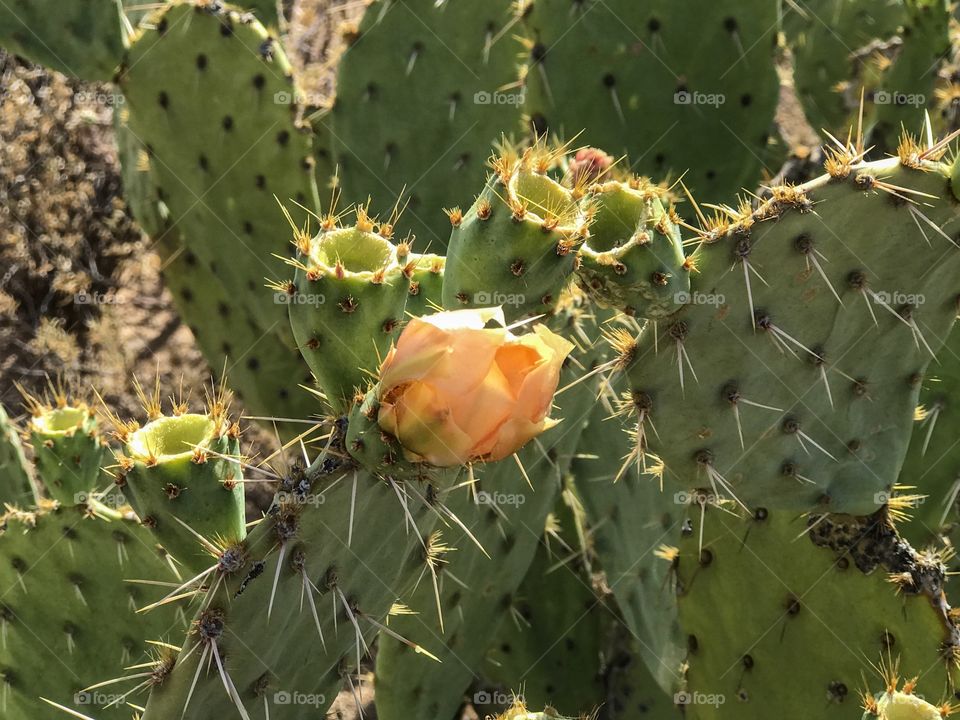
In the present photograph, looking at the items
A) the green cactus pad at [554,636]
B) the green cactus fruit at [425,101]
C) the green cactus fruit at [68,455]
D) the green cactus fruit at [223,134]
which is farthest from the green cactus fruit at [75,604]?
the green cactus fruit at [425,101]

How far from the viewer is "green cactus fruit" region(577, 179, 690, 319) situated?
55.9 inches

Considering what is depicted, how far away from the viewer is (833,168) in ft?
5.01

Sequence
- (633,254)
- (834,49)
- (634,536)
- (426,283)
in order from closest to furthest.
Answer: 1. (633,254)
2. (426,283)
3. (634,536)
4. (834,49)

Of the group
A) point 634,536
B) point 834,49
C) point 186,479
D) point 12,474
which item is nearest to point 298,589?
point 186,479

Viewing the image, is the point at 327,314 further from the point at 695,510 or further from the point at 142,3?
the point at 142,3

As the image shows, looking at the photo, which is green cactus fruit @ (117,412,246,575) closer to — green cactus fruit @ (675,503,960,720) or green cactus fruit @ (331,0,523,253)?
green cactus fruit @ (675,503,960,720)

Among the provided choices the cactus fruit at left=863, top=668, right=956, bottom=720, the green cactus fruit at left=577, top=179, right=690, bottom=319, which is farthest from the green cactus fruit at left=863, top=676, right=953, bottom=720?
the green cactus fruit at left=577, top=179, right=690, bottom=319

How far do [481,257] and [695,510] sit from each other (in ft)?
2.85

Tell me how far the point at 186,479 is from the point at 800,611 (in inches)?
45.3

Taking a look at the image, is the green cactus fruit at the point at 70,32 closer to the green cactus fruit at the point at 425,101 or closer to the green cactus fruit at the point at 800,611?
the green cactus fruit at the point at 425,101

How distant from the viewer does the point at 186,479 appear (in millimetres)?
1464

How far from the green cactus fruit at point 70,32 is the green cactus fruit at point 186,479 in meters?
1.79

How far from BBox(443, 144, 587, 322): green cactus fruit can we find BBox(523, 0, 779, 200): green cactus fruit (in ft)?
4.19

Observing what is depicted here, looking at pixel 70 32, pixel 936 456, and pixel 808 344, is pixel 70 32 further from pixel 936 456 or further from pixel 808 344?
pixel 936 456
